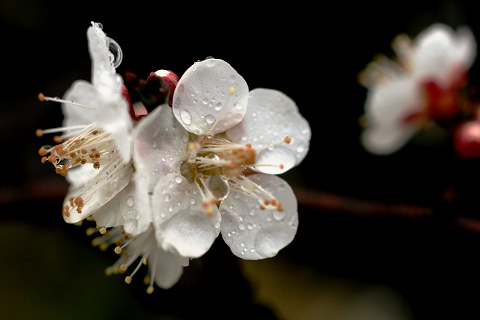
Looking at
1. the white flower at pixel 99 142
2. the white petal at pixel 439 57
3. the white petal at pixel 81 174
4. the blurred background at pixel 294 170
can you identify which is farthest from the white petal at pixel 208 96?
the white petal at pixel 439 57

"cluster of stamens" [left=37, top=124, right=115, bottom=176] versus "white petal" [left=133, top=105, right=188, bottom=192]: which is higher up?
"white petal" [left=133, top=105, right=188, bottom=192]

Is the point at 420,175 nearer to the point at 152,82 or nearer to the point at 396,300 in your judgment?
the point at 396,300

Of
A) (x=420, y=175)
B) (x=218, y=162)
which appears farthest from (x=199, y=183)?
(x=420, y=175)

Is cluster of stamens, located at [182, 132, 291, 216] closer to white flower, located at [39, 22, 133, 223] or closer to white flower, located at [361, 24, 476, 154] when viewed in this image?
white flower, located at [39, 22, 133, 223]

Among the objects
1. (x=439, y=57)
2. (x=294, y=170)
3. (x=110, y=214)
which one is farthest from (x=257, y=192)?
(x=294, y=170)

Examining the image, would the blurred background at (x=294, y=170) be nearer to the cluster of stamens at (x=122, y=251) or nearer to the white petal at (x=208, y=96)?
the cluster of stamens at (x=122, y=251)

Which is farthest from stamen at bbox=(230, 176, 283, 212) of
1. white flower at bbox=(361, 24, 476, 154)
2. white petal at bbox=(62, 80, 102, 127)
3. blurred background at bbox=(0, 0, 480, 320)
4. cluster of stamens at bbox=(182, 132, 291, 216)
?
white flower at bbox=(361, 24, 476, 154)
